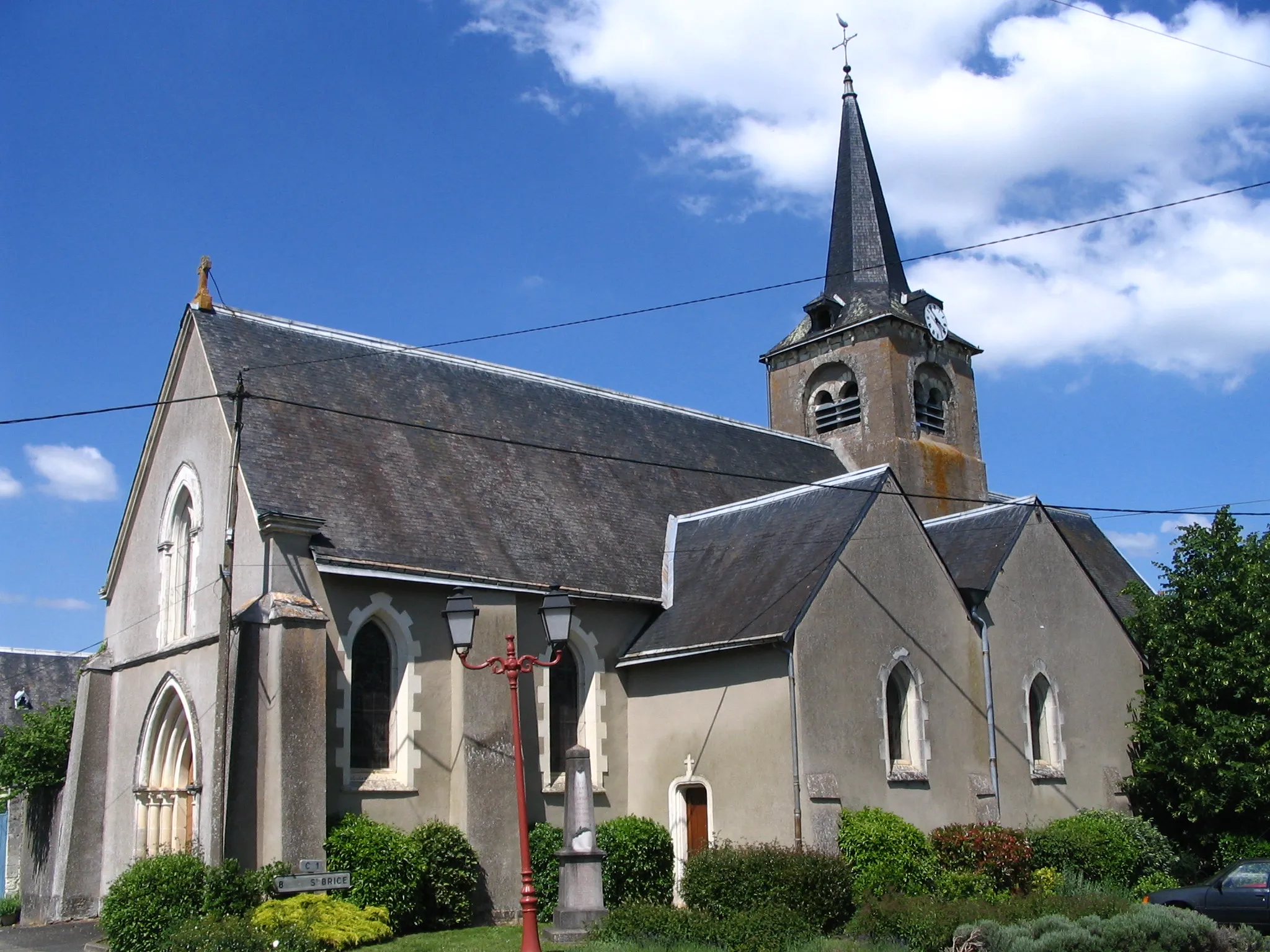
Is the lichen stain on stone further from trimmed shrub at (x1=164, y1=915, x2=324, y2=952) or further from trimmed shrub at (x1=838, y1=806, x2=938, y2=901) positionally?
trimmed shrub at (x1=164, y1=915, x2=324, y2=952)

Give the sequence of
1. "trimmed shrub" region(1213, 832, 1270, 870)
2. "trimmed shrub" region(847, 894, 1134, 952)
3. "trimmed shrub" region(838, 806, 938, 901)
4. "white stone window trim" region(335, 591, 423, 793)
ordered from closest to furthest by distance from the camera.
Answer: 1. "trimmed shrub" region(847, 894, 1134, 952)
2. "trimmed shrub" region(838, 806, 938, 901)
3. "white stone window trim" region(335, 591, 423, 793)
4. "trimmed shrub" region(1213, 832, 1270, 870)

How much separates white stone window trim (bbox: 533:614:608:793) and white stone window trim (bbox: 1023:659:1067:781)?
304 inches

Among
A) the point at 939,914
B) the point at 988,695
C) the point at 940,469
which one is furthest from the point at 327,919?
the point at 940,469

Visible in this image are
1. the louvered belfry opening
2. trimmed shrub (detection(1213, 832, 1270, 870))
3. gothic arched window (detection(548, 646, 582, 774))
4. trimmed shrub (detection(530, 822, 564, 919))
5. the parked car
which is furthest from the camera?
the louvered belfry opening

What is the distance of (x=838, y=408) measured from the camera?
107 feet

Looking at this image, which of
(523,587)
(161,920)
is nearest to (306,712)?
(161,920)

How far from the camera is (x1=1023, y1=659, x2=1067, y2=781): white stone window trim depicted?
2262 centimetres

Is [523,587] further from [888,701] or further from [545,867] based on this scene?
[888,701]

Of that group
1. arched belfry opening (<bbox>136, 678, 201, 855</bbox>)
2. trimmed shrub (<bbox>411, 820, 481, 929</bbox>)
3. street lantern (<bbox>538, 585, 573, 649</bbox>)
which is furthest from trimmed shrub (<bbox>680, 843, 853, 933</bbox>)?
arched belfry opening (<bbox>136, 678, 201, 855</bbox>)

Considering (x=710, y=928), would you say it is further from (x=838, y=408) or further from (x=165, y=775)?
(x=838, y=408)

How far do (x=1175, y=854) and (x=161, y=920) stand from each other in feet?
57.2

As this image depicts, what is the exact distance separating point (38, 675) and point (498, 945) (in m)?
26.0

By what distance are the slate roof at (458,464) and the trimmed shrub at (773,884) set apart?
18.5ft

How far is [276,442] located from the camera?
19.5m
